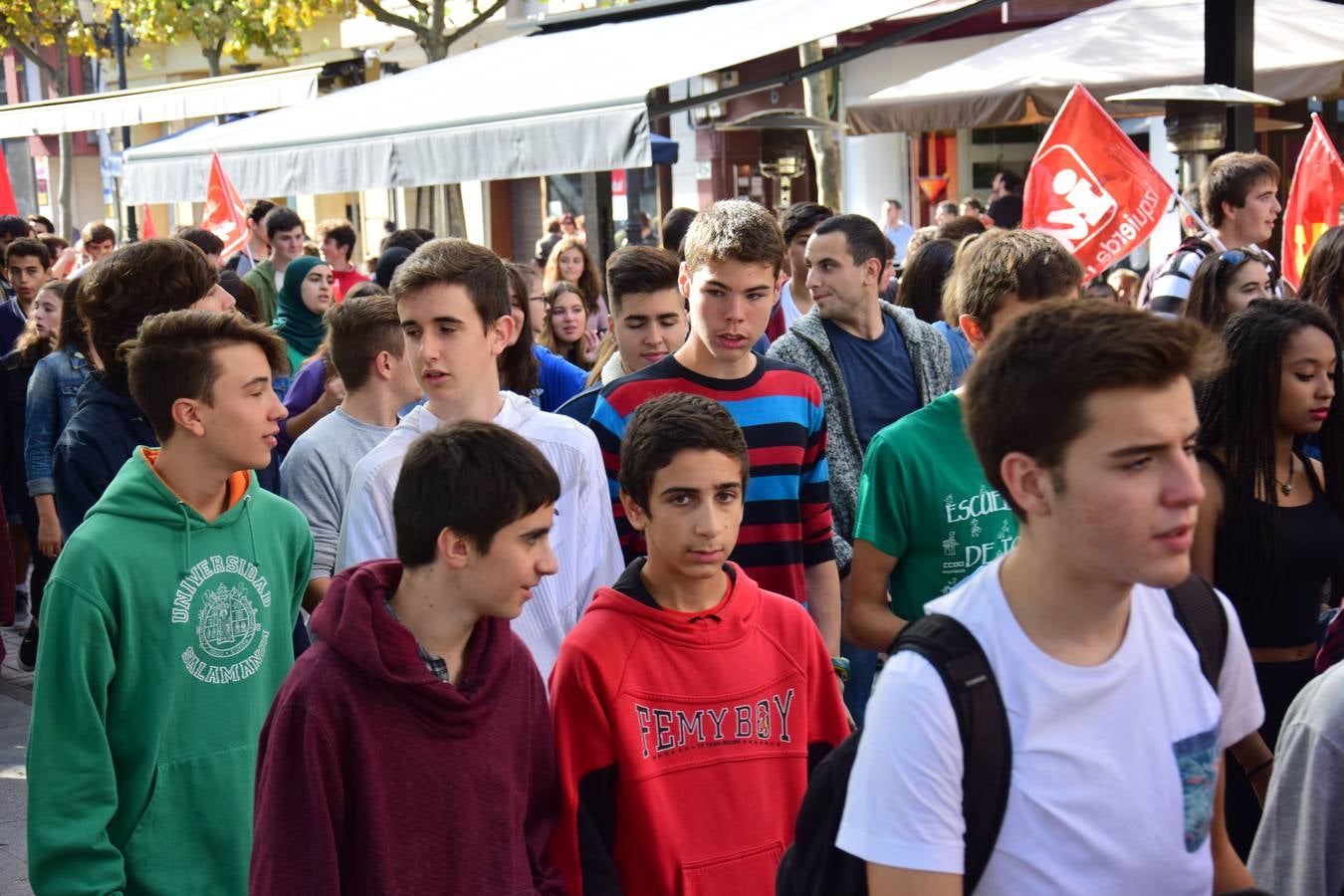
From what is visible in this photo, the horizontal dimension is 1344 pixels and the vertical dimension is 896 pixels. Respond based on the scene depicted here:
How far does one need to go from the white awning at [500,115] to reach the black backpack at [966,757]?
6.91 m

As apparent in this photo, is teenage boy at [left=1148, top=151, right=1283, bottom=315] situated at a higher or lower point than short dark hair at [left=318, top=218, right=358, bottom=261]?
lower

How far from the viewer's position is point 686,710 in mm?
3285

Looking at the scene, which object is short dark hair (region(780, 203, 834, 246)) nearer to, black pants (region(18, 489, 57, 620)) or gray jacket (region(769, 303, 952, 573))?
gray jacket (region(769, 303, 952, 573))

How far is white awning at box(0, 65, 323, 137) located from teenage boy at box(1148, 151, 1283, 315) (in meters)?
10.2

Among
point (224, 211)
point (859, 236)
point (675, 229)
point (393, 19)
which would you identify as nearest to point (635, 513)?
point (859, 236)

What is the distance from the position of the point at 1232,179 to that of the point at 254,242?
9756mm

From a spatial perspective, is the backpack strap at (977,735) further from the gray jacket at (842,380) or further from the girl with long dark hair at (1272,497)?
the gray jacket at (842,380)

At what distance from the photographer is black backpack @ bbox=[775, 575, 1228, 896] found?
2045mm

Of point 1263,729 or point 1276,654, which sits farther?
point 1263,729

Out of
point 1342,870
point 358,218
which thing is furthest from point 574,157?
point 358,218

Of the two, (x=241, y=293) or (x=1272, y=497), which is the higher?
(x=241, y=293)

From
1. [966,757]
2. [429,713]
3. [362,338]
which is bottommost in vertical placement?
[429,713]

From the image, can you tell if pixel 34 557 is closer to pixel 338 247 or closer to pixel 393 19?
pixel 338 247

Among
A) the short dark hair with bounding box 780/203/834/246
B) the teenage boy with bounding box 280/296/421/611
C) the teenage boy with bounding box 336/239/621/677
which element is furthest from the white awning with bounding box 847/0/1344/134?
the teenage boy with bounding box 336/239/621/677
